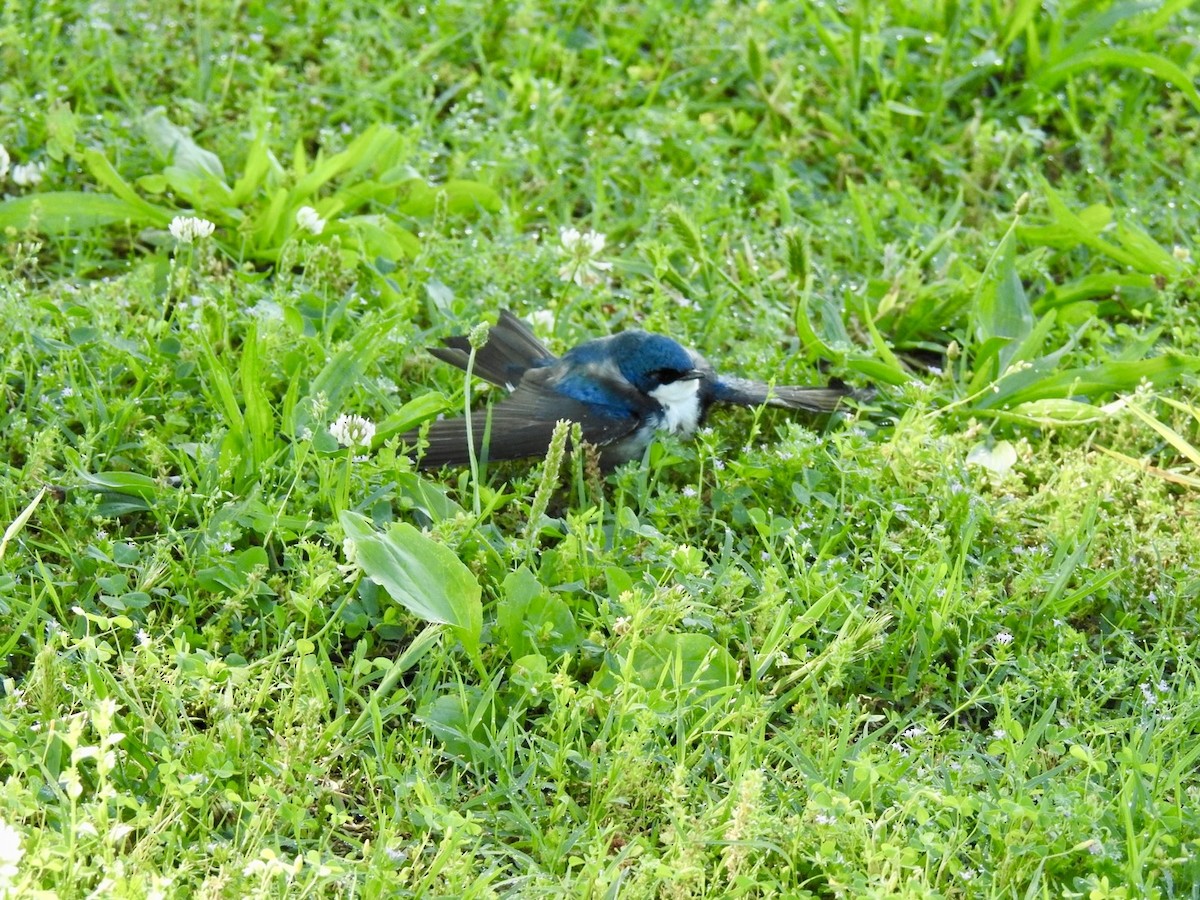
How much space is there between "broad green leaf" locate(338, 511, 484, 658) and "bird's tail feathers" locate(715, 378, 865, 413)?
1207 millimetres

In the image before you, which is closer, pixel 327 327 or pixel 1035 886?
pixel 1035 886

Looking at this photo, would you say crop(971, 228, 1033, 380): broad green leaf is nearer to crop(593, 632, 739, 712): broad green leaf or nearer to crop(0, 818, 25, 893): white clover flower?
crop(593, 632, 739, 712): broad green leaf

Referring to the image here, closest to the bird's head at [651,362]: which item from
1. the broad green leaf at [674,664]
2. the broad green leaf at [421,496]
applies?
the broad green leaf at [421,496]

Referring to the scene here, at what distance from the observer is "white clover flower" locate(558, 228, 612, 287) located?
458cm

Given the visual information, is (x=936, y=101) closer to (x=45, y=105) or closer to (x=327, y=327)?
(x=327, y=327)

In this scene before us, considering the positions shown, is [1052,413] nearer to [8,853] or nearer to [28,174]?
[8,853]

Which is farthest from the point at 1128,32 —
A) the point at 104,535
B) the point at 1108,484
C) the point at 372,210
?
the point at 104,535

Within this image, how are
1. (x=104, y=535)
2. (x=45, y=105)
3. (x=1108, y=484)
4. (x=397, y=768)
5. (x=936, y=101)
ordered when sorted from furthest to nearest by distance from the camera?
(x=936, y=101) → (x=45, y=105) → (x=1108, y=484) → (x=104, y=535) → (x=397, y=768)

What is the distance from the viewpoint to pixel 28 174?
486cm

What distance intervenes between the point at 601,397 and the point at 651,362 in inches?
6.6

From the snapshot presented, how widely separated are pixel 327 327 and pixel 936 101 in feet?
8.86

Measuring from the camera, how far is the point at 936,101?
225 inches

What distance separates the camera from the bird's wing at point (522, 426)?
395 centimetres

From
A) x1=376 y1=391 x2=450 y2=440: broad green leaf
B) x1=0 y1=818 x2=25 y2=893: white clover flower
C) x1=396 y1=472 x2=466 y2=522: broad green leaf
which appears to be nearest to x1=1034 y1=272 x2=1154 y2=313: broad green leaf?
x1=376 y1=391 x2=450 y2=440: broad green leaf
